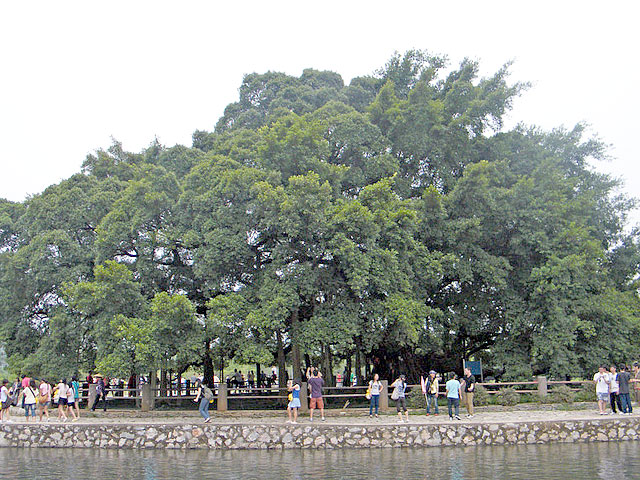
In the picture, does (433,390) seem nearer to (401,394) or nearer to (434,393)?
(434,393)

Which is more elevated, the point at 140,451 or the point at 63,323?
the point at 63,323

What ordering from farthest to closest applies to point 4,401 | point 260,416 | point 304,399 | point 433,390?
point 304,399, point 260,416, point 433,390, point 4,401

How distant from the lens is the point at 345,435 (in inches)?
636

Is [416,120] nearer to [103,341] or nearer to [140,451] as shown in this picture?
[103,341]

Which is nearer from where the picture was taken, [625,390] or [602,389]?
[625,390]

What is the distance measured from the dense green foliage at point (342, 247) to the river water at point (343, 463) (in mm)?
4930

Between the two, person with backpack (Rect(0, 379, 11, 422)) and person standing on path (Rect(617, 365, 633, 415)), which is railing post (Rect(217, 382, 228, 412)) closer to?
person with backpack (Rect(0, 379, 11, 422))

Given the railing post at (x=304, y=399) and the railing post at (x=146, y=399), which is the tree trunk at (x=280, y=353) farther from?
the railing post at (x=146, y=399)

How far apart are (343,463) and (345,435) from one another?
292 centimetres

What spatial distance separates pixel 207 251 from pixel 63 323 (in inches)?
291

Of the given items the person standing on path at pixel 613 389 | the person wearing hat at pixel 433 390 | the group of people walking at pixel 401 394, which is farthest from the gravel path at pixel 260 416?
the person standing on path at pixel 613 389

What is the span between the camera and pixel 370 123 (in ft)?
82.4

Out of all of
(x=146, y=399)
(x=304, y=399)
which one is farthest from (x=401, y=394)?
(x=146, y=399)

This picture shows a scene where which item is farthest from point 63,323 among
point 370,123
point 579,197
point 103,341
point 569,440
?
point 579,197
